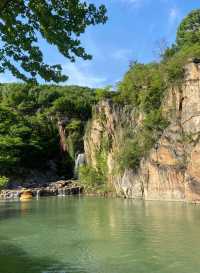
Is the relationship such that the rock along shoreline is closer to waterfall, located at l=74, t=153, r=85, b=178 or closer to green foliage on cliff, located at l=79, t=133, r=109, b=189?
green foliage on cliff, located at l=79, t=133, r=109, b=189

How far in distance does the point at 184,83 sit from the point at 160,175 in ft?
29.0

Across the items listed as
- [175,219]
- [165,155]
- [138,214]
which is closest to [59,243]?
[175,219]

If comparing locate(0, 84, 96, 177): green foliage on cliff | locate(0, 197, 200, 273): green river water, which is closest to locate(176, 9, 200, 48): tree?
locate(0, 84, 96, 177): green foliage on cliff

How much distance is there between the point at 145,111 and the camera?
46781 mm

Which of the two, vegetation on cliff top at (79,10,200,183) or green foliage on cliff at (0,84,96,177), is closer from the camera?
vegetation on cliff top at (79,10,200,183)

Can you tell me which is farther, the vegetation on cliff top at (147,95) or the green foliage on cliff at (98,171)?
the green foliage on cliff at (98,171)

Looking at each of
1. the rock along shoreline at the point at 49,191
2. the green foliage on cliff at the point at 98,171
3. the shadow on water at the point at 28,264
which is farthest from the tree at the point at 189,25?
the shadow on water at the point at 28,264

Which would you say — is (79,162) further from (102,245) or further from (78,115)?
(102,245)

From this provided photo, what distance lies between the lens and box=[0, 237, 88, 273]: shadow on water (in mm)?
11938

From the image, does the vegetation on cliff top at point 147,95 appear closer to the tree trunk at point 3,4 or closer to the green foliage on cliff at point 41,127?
the green foliage on cliff at point 41,127

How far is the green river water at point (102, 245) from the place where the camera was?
12.4 m

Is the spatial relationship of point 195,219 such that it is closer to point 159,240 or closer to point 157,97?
point 159,240

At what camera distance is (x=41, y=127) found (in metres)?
75.2

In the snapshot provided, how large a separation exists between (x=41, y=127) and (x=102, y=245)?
60512mm
